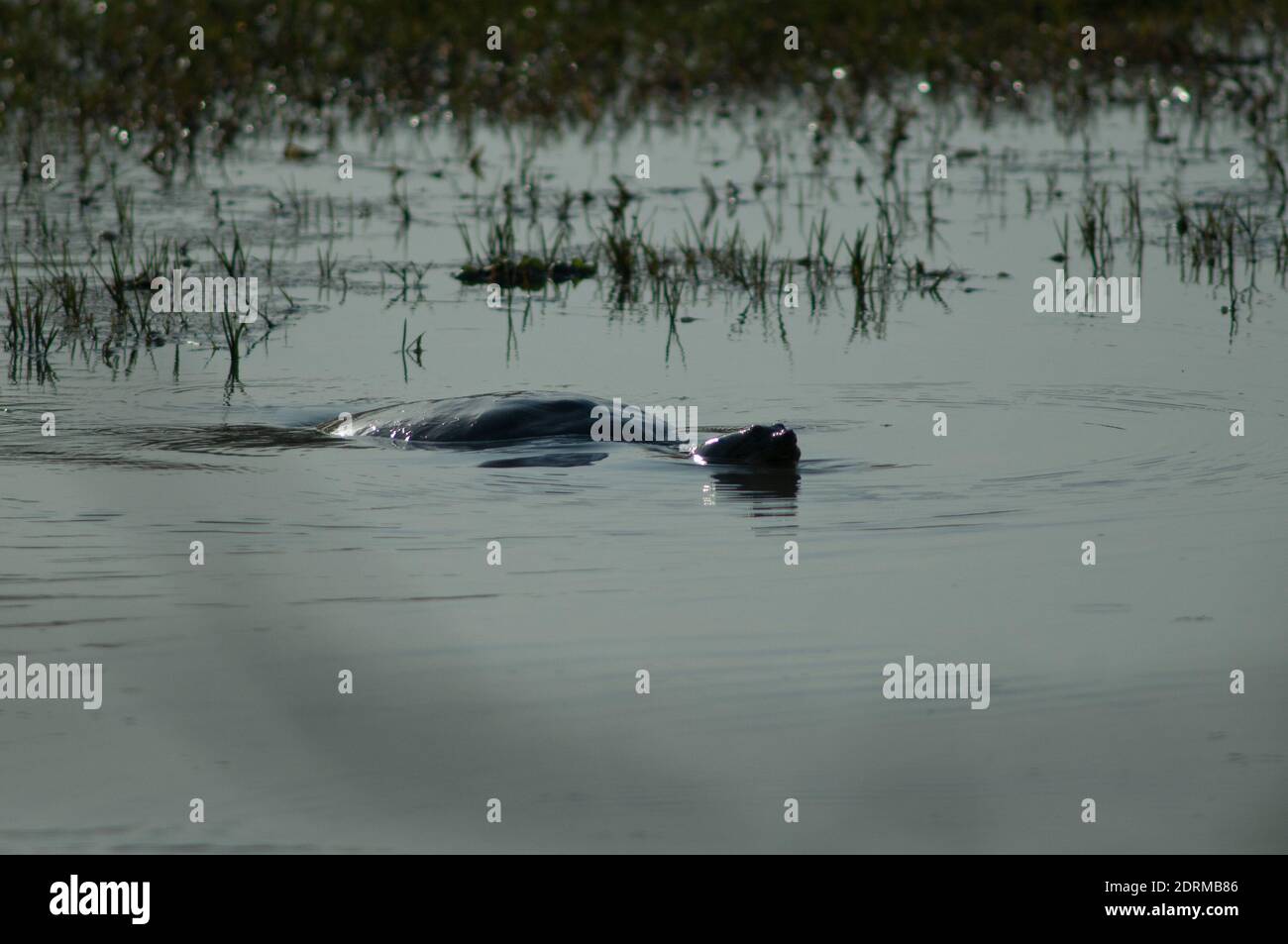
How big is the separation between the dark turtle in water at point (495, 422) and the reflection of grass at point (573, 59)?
6.39m

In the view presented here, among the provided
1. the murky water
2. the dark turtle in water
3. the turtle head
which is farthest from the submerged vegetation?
the turtle head

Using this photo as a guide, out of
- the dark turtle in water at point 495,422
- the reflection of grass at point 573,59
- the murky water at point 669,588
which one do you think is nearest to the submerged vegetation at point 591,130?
the reflection of grass at point 573,59

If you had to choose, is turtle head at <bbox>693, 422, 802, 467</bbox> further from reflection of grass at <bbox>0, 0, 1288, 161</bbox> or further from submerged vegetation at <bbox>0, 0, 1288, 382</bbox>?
reflection of grass at <bbox>0, 0, 1288, 161</bbox>

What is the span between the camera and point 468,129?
1335 centimetres

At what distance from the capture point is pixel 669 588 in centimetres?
450

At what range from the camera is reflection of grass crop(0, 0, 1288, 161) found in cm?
1388

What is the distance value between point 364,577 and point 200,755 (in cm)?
119

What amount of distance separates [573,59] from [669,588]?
12065 mm

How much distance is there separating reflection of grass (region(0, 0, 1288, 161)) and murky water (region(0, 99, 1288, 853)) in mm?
5195

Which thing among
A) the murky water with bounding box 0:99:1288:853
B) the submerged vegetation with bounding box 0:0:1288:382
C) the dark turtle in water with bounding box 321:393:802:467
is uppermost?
the submerged vegetation with bounding box 0:0:1288:382

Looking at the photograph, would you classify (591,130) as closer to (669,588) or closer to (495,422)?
(495,422)

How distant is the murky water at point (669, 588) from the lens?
3.23 m

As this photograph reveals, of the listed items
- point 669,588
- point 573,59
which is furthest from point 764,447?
point 573,59

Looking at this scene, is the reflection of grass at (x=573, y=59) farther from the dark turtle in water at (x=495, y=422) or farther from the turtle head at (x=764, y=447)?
the turtle head at (x=764, y=447)
